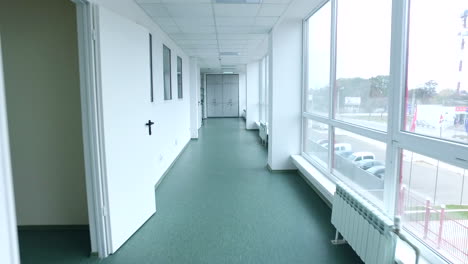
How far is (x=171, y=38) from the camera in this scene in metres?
6.32

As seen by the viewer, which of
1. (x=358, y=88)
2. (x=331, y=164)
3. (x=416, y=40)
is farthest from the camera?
(x=331, y=164)

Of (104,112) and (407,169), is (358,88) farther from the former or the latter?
(104,112)

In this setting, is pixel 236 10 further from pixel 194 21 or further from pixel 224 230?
pixel 224 230

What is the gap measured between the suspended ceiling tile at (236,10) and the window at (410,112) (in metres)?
1.16

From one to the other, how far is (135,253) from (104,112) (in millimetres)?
1315

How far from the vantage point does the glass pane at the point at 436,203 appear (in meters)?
1.88

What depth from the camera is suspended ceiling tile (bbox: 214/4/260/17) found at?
4.09 metres

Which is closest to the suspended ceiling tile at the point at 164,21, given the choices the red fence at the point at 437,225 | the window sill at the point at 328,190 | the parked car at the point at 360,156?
the window sill at the point at 328,190

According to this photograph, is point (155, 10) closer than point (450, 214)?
No

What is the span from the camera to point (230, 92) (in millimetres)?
18328

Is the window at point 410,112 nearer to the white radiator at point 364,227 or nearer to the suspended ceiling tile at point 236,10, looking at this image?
the white radiator at point 364,227

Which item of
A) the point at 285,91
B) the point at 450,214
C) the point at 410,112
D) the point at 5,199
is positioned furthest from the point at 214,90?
the point at 5,199

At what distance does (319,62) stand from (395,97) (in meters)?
2.33

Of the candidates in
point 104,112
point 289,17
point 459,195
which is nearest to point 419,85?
point 459,195
